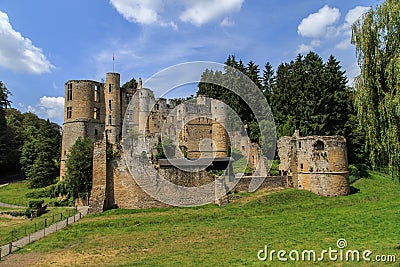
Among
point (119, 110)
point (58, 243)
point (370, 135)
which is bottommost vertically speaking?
point (58, 243)

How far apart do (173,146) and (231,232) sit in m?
23.9

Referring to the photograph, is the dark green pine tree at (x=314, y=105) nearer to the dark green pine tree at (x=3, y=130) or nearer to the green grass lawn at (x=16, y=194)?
Result: the green grass lawn at (x=16, y=194)

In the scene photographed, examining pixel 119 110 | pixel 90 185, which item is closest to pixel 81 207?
pixel 90 185

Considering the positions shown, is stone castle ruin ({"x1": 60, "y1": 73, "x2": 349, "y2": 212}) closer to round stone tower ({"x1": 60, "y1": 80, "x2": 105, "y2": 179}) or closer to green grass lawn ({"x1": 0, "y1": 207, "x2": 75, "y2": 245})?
round stone tower ({"x1": 60, "y1": 80, "x2": 105, "y2": 179})

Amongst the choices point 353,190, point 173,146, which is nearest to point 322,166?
point 353,190

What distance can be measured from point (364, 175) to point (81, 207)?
27.7 metres

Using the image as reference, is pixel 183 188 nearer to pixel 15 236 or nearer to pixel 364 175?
pixel 15 236

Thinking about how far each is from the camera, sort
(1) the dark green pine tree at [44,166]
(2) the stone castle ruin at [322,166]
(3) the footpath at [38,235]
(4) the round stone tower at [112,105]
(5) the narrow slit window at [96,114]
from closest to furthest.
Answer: (3) the footpath at [38,235]
(2) the stone castle ruin at [322,166]
(1) the dark green pine tree at [44,166]
(5) the narrow slit window at [96,114]
(4) the round stone tower at [112,105]

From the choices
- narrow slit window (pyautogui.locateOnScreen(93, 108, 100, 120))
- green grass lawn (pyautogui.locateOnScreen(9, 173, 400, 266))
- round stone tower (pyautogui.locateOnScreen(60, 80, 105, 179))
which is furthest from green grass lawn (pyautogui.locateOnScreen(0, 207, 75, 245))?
narrow slit window (pyautogui.locateOnScreen(93, 108, 100, 120))

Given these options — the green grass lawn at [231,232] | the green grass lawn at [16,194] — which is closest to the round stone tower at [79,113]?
the green grass lawn at [16,194]

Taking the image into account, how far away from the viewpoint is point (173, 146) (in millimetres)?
41469

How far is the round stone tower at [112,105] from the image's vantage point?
42844mm

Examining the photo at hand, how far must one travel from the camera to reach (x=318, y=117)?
3725cm

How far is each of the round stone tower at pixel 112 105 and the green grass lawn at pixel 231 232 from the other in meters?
20.1
